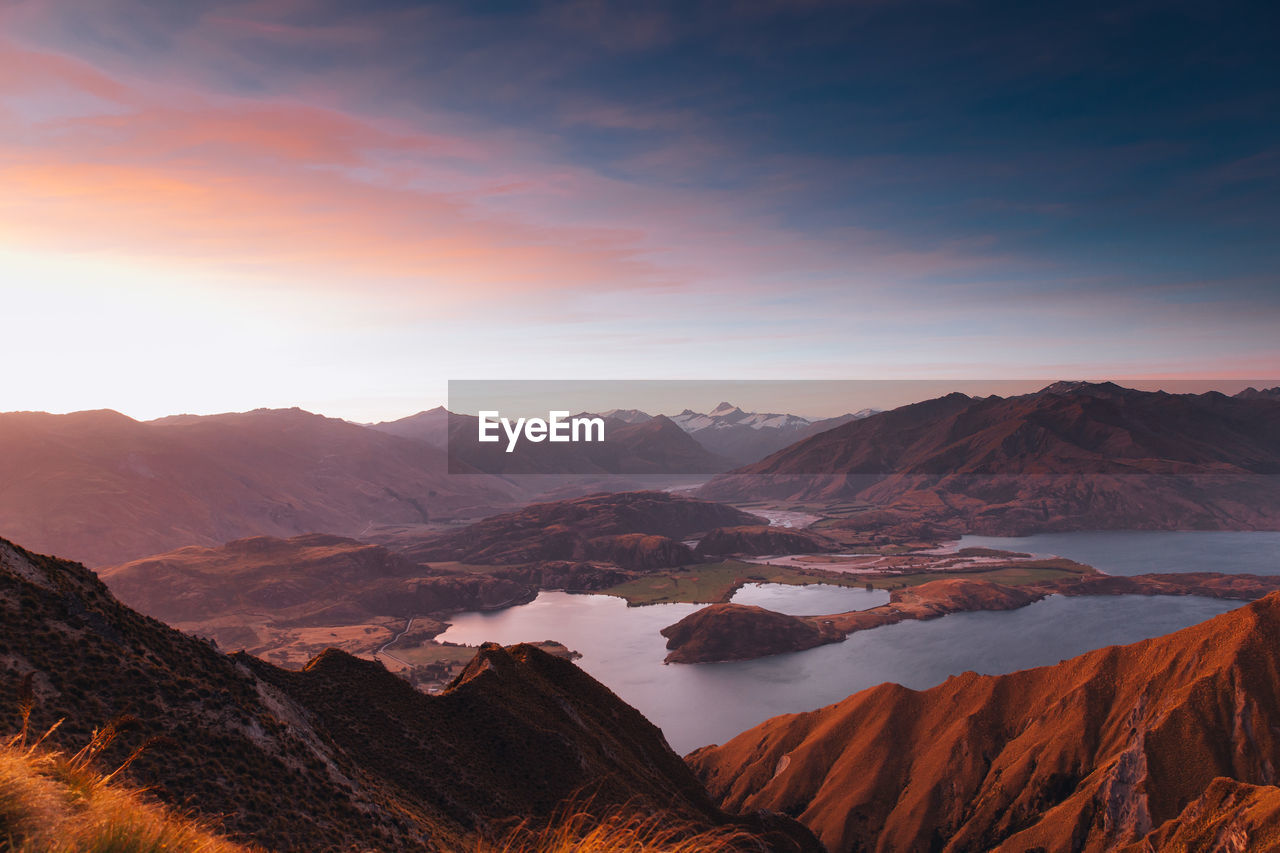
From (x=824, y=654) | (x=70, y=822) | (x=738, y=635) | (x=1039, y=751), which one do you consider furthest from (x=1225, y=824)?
(x=738, y=635)

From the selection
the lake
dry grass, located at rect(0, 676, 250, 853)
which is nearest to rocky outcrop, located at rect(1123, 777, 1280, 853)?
dry grass, located at rect(0, 676, 250, 853)

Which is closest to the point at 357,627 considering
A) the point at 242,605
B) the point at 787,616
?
the point at 242,605

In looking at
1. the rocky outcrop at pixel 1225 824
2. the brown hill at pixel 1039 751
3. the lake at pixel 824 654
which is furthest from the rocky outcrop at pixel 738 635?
the rocky outcrop at pixel 1225 824

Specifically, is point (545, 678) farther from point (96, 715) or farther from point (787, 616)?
point (787, 616)

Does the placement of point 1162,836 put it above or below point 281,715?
below

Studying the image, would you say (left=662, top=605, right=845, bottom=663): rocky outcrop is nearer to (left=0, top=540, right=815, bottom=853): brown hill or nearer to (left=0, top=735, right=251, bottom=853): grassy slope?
(left=0, top=540, right=815, bottom=853): brown hill

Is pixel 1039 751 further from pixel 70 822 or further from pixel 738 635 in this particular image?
pixel 738 635
